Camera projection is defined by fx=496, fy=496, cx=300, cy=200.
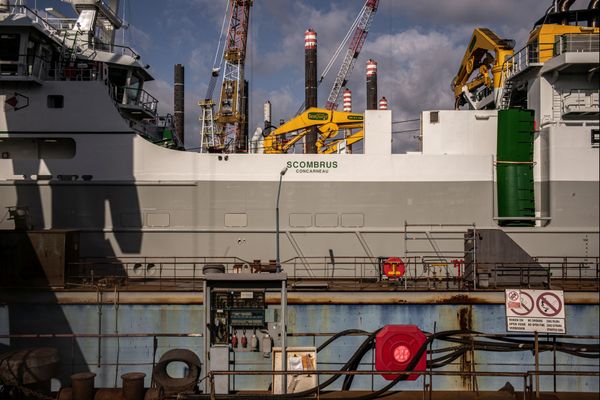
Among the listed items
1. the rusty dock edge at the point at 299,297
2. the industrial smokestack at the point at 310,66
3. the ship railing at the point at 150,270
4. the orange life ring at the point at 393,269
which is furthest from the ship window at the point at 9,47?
the industrial smokestack at the point at 310,66

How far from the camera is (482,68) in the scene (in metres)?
23.7

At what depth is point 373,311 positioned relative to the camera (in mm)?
11789

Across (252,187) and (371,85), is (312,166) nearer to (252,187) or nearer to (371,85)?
(252,187)

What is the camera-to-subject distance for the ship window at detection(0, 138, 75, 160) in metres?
16.8

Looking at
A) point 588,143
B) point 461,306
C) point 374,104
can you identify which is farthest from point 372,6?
point 461,306

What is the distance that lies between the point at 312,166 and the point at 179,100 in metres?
38.3

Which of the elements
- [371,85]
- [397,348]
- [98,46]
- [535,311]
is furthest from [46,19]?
[371,85]

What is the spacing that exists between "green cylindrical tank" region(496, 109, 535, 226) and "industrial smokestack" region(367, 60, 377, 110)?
47.4 meters

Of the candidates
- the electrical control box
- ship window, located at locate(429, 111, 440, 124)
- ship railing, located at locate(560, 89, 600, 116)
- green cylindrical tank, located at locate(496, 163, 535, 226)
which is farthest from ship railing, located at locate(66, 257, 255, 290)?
ship railing, located at locate(560, 89, 600, 116)

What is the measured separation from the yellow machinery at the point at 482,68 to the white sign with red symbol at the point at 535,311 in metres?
13.1

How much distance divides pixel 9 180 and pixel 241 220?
24.3ft

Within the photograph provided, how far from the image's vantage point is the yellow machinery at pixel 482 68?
2073 cm

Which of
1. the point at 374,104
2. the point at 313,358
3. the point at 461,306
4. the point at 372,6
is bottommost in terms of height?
the point at 313,358

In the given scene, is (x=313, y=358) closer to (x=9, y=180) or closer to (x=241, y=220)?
(x=241, y=220)
